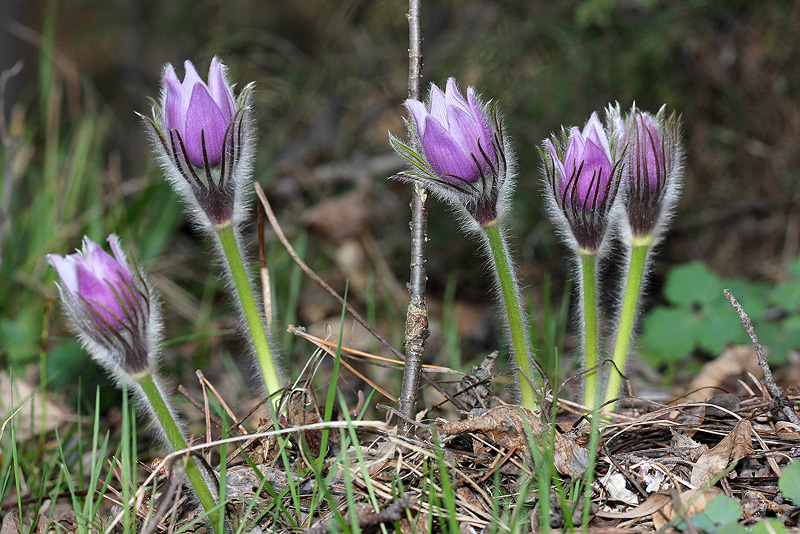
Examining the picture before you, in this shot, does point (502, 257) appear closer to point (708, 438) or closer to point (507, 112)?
point (708, 438)

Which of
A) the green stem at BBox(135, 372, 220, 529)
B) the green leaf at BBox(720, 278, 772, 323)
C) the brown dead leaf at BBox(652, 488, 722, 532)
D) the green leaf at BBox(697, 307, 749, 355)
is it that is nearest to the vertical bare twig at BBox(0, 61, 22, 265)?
the green stem at BBox(135, 372, 220, 529)

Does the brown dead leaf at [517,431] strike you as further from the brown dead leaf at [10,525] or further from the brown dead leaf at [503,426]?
the brown dead leaf at [10,525]

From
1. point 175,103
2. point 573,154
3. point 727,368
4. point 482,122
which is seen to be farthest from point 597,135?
point 727,368

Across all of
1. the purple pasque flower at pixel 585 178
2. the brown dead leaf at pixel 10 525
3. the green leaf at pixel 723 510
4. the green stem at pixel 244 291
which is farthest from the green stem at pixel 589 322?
the brown dead leaf at pixel 10 525

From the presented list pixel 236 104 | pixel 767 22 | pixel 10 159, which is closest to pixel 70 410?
pixel 10 159

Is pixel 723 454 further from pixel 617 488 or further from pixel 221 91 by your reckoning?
pixel 221 91

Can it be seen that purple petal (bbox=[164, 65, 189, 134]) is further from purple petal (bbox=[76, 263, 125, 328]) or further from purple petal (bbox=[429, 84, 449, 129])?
purple petal (bbox=[429, 84, 449, 129])
